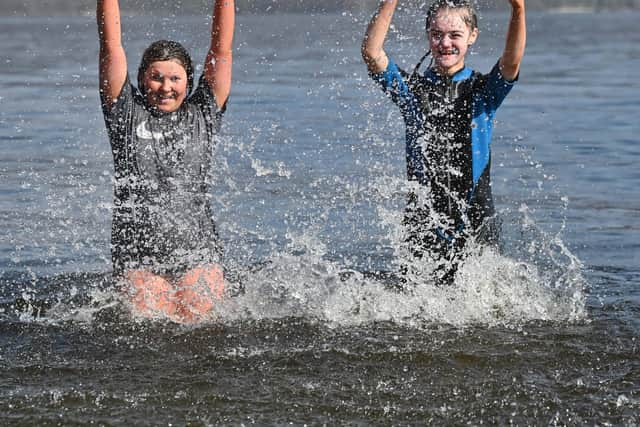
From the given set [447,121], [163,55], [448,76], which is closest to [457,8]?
[448,76]

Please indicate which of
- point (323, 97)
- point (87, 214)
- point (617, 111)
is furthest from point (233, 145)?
point (617, 111)

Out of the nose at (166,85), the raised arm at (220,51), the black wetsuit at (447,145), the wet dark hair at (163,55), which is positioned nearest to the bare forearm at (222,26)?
the raised arm at (220,51)

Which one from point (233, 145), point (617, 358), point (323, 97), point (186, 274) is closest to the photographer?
point (617, 358)

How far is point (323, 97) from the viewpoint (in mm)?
18078

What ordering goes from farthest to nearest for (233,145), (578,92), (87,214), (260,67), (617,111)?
(260,67) → (578,92) → (617,111) → (233,145) → (87,214)

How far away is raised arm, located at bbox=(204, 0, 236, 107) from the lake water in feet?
4.26

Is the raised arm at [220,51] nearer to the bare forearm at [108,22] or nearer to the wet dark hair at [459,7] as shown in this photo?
the bare forearm at [108,22]

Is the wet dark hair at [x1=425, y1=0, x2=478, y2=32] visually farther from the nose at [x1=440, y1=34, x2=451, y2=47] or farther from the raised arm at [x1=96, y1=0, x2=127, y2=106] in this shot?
the raised arm at [x1=96, y1=0, x2=127, y2=106]

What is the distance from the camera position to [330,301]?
6652mm

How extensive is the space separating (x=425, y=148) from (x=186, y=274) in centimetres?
155

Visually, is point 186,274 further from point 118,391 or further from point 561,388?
point 561,388

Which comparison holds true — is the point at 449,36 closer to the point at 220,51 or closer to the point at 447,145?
the point at 447,145

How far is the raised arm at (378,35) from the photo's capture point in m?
6.08

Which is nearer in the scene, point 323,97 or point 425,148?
point 425,148
